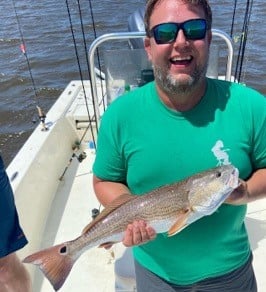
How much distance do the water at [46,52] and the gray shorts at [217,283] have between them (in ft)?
16.2

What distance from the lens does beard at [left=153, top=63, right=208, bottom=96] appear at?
1621 millimetres

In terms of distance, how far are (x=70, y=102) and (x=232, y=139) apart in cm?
321

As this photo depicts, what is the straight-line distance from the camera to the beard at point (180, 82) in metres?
1.62

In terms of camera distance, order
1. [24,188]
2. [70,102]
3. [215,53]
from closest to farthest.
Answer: [24,188]
[215,53]
[70,102]

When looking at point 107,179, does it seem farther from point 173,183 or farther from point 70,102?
point 70,102

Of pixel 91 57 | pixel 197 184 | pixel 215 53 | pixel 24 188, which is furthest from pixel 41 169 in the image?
pixel 197 184

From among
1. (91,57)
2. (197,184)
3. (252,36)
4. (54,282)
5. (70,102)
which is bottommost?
(252,36)

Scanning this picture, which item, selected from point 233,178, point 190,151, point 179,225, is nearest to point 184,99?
point 190,151

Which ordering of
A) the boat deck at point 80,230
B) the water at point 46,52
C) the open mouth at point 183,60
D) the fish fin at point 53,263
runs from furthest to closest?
the water at point 46,52
the boat deck at point 80,230
the fish fin at point 53,263
the open mouth at point 183,60

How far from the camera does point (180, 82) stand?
1.62 metres

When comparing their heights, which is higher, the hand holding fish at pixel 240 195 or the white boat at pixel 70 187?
the hand holding fish at pixel 240 195

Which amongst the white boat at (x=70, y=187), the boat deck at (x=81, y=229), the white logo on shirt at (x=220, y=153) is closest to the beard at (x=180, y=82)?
the white logo on shirt at (x=220, y=153)

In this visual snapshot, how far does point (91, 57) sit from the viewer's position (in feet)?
10.5

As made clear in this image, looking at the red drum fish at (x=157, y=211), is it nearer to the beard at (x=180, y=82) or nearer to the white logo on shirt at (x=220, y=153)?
the white logo on shirt at (x=220, y=153)
